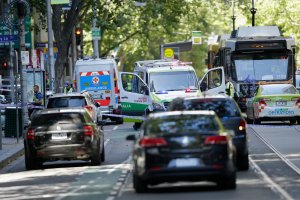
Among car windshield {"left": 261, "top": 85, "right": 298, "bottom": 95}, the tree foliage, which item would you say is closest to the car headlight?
car windshield {"left": 261, "top": 85, "right": 298, "bottom": 95}

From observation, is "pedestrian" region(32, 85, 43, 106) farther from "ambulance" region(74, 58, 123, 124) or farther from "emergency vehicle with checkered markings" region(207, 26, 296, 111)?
"emergency vehicle with checkered markings" region(207, 26, 296, 111)

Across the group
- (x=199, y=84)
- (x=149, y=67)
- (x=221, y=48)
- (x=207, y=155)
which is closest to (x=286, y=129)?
(x=199, y=84)

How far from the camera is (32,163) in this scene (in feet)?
81.4

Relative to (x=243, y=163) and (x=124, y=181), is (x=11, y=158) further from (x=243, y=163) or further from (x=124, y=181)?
(x=243, y=163)

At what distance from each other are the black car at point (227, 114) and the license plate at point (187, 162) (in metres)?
4.35

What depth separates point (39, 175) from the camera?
23.6 m

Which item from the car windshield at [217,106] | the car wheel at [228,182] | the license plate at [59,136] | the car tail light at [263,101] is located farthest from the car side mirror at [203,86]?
the car wheel at [228,182]

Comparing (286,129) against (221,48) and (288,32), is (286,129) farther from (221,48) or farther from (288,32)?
(288,32)

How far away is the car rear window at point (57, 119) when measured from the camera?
24.5 m

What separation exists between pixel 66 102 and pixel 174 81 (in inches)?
252

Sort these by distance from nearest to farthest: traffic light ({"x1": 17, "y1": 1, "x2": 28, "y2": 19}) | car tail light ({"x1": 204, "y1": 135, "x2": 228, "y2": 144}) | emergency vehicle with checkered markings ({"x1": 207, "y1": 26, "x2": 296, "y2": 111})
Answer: car tail light ({"x1": 204, "y1": 135, "x2": 228, "y2": 144}) → traffic light ({"x1": 17, "y1": 1, "x2": 28, "y2": 19}) → emergency vehicle with checkered markings ({"x1": 207, "y1": 26, "x2": 296, "y2": 111})

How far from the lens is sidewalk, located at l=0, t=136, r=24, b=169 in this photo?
2770 cm

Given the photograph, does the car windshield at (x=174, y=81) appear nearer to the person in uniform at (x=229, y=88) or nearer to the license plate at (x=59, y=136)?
the person in uniform at (x=229, y=88)

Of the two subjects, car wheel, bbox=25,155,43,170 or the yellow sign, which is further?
the yellow sign
